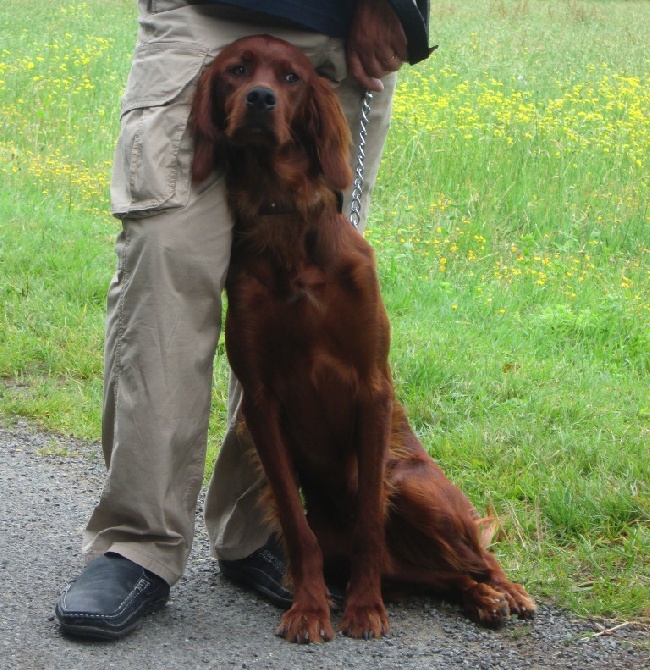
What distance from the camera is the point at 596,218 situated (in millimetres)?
A: 6211

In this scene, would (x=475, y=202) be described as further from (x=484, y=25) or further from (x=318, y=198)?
(x=484, y=25)

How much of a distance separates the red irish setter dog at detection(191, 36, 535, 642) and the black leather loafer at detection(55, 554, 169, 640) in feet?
1.13

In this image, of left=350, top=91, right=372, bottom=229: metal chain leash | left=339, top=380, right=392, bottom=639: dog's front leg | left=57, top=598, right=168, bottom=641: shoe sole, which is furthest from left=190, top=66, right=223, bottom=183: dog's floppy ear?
left=57, top=598, right=168, bottom=641: shoe sole

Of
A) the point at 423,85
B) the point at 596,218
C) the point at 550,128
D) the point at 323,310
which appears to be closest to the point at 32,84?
the point at 423,85

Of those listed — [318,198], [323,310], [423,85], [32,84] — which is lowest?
[32,84]

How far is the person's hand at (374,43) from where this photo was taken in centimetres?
254

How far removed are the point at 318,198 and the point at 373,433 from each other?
0.58m

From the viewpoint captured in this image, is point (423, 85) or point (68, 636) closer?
point (68, 636)

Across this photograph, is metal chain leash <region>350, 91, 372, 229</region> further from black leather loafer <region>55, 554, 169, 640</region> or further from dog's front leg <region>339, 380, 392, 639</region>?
black leather loafer <region>55, 554, 169, 640</region>

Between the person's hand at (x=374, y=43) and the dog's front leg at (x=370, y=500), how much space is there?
2.55 ft

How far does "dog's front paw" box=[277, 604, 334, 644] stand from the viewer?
2406mm

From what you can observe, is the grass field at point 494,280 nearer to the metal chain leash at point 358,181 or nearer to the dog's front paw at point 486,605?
the dog's front paw at point 486,605

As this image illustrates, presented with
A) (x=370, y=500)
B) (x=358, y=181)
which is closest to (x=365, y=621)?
(x=370, y=500)

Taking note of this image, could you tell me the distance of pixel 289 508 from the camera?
2.52 meters
